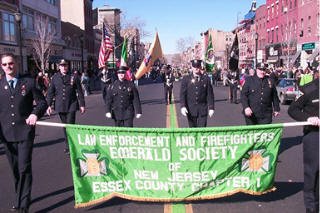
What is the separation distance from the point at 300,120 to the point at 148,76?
61.7 meters

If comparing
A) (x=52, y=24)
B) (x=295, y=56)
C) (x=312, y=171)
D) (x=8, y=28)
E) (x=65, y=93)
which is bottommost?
(x=312, y=171)

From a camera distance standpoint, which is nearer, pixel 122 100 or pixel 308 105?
pixel 308 105

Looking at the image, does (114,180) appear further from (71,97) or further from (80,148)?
(71,97)

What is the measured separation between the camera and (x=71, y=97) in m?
7.97

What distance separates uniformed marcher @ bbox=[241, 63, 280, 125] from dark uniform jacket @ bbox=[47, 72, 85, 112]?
3818 mm

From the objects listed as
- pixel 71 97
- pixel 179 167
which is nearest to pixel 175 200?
pixel 179 167

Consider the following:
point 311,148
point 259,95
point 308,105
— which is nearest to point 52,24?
point 259,95

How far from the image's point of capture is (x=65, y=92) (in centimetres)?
793

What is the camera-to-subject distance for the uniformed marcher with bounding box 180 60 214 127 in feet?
24.0

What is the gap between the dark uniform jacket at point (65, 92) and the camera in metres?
7.89

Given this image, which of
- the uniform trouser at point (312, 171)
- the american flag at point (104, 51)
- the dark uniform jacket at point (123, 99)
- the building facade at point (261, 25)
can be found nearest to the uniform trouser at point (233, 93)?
the american flag at point (104, 51)

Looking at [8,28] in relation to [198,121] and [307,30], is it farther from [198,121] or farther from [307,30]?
[307,30]

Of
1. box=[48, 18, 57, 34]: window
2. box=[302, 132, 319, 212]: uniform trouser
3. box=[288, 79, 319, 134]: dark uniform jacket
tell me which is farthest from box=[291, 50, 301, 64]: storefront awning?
box=[302, 132, 319, 212]: uniform trouser

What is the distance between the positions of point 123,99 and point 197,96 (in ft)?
5.21
